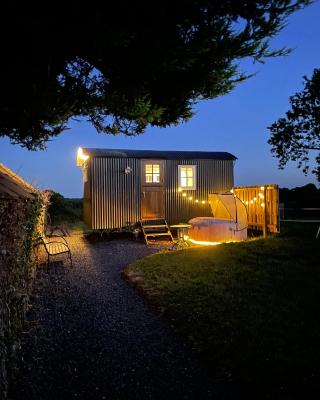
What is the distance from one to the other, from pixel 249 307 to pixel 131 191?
10.3 metres

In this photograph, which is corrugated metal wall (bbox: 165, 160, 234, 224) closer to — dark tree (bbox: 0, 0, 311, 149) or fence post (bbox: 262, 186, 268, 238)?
fence post (bbox: 262, 186, 268, 238)

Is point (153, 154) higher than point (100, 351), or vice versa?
point (153, 154)

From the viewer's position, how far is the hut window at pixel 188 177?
1616 centimetres

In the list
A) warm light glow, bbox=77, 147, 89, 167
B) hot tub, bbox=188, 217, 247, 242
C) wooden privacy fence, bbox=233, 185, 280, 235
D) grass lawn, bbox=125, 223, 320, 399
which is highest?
warm light glow, bbox=77, 147, 89, 167

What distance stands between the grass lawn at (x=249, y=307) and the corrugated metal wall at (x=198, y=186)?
6.17 meters

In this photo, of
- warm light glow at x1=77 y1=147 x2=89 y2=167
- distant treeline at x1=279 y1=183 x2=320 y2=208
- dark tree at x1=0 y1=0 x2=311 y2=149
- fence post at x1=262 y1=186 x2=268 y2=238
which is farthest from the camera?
distant treeline at x1=279 y1=183 x2=320 y2=208

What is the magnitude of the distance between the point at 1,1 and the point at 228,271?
6.42 metres

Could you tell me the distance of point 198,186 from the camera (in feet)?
53.7

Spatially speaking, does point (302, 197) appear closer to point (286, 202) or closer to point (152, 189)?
point (286, 202)

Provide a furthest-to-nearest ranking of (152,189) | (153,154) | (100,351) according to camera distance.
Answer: (153,154), (152,189), (100,351)

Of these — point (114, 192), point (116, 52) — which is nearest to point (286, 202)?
point (114, 192)

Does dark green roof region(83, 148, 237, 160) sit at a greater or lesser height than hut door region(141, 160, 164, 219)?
greater

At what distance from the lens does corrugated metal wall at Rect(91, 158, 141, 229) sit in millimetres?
14812

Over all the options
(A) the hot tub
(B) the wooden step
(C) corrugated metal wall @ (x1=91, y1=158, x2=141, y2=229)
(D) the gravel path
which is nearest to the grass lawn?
(D) the gravel path
